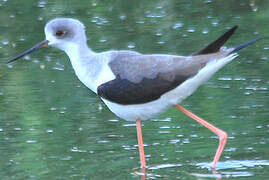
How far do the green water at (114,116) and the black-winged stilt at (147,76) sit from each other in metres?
0.33

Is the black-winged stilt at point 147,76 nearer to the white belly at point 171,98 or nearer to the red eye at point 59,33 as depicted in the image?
the white belly at point 171,98

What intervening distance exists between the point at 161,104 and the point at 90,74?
2.33 feet

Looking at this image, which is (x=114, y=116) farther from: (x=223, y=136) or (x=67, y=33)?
(x=223, y=136)

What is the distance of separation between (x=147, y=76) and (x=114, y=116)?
1803 millimetres

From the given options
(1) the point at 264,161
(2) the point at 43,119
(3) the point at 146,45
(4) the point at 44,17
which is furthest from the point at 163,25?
(1) the point at 264,161

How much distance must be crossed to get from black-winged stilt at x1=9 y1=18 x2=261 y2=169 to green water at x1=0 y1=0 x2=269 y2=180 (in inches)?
12.8

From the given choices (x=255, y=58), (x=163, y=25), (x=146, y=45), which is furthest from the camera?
(x=163, y=25)

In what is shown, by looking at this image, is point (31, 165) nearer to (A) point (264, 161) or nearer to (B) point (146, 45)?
(A) point (264, 161)

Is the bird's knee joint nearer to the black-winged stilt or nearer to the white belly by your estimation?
the black-winged stilt

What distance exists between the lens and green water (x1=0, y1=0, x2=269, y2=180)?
721cm

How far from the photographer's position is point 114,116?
8.83 metres

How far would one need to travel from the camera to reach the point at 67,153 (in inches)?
300

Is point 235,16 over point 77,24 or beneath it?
beneath

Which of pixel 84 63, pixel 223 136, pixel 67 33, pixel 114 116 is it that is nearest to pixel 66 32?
pixel 67 33
